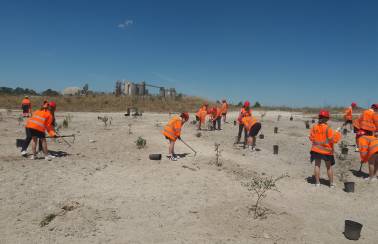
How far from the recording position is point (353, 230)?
197 inches

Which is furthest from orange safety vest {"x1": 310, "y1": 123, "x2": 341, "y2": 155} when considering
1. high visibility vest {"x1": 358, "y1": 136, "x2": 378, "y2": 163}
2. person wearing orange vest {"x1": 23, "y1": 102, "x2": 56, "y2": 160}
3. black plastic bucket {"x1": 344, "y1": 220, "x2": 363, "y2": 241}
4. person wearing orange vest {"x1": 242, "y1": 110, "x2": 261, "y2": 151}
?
person wearing orange vest {"x1": 23, "y1": 102, "x2": 56, "y2": 160}

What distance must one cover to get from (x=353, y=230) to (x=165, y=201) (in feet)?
9.66

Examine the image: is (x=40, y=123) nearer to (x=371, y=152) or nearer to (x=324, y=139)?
(x=324, y=139)

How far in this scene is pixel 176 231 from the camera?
16.3ft

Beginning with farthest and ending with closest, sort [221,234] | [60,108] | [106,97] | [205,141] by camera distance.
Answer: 1. [106,97]
2. [60,108]
3. [205,141]
4. [221,234]

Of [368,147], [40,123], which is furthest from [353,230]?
[40,123]

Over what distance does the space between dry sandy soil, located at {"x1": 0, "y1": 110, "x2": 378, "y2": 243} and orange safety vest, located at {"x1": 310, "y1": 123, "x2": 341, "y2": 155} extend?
867 millimetres

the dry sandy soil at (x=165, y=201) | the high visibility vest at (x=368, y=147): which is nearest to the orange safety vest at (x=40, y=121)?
the dry sandy soil at (x=165, y=201)

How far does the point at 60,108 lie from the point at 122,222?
2616cm

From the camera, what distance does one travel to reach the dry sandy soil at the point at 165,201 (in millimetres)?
4910

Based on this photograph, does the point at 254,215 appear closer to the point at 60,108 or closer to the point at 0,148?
the point at 0,148

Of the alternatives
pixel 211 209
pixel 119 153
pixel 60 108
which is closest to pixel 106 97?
pixel 60 108

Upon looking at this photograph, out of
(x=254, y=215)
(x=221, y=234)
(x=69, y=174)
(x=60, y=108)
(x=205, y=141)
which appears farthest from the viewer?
(x=60, y=108)

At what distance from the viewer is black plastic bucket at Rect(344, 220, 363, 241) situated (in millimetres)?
4984
